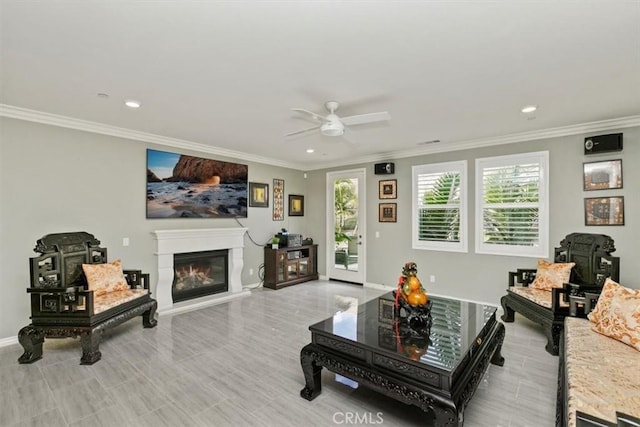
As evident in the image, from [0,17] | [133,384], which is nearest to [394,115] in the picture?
[0,17]

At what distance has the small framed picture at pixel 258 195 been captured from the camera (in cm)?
591

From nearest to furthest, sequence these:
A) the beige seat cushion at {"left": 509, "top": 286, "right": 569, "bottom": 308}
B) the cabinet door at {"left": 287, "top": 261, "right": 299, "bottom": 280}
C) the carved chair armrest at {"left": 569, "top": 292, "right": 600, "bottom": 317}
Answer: the carved chair armrest at {"left": 569, "top": 292, "right": 600, "bottom": 317}, the beige seat cushion at {"left": 509, "top": 286, "right": 569, "bottom": 308}, the cabinet door at {"left": 287, "top": 261, "right": 299, "bottom": 280}

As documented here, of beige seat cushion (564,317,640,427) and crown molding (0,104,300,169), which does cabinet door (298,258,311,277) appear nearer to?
crown molding (0,104,300,169)

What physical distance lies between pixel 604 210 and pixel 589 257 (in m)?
0.82

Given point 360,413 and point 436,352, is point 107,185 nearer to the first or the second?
point 360,413

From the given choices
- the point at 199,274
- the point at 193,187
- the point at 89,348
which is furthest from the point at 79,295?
the point at 193,187

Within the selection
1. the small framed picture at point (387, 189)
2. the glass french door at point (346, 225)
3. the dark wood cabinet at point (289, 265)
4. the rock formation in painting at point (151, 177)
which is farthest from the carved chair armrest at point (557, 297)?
the rock formation in painting at point (151, 177)

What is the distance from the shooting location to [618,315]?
2391 millimetres

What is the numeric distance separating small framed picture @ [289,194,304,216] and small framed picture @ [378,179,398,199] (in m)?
1.98

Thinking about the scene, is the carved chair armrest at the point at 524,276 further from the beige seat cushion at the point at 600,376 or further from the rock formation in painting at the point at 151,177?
the rock formation in painting at the point at 151,177

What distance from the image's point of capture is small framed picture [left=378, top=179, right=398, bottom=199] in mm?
5707

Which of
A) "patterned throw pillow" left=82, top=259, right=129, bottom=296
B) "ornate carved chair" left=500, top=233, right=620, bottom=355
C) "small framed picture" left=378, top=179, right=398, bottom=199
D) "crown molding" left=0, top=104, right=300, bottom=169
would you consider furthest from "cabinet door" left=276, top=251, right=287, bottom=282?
"ornate carved chair" left=500, top=233, right=620, bottom=355

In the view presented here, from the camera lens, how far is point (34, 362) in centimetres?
288

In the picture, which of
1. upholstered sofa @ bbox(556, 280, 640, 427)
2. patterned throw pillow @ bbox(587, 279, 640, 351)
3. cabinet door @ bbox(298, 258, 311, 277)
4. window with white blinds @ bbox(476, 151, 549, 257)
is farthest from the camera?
cabinet door @ bbox(298, 258, 311, 277)
